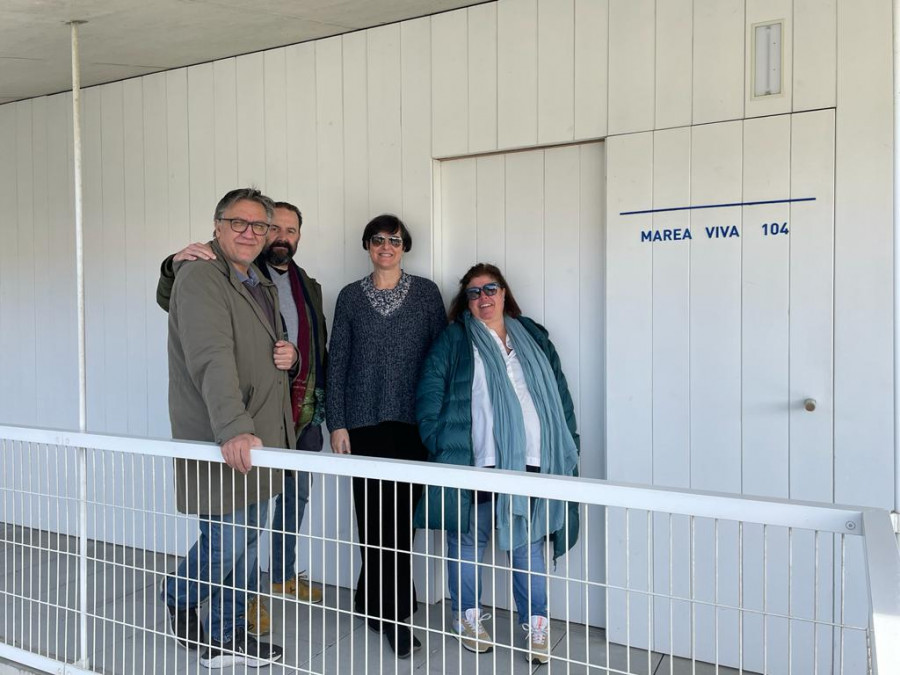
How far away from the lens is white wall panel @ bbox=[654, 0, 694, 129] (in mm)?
2785

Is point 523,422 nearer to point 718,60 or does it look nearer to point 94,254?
point 718,60

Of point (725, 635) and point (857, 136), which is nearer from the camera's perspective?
point (857, 136)

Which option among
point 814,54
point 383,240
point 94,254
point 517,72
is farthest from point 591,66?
point 94,254

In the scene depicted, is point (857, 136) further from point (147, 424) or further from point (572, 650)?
point (147, 424)

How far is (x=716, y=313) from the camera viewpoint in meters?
2.79

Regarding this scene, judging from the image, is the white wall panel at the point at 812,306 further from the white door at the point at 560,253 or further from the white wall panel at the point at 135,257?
the white wall panel at the point at 135,257

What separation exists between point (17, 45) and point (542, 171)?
97.1 inches

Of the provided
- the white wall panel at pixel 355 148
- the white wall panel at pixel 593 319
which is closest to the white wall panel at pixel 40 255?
the white wall panel at pixel 355 148

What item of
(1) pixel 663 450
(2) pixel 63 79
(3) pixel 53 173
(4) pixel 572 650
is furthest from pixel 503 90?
(3) pixel 53 173

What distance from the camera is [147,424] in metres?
4.25

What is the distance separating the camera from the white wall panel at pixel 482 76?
3.18m

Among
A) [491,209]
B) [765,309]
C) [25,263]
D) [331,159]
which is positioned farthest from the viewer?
[25,263]

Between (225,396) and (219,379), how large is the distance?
6 centimetres

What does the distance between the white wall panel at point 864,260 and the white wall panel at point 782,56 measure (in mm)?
153
